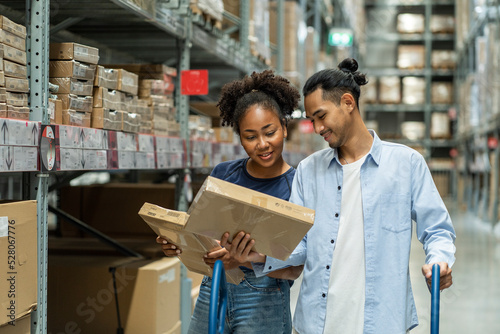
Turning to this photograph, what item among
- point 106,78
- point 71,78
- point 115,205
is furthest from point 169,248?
point 115,205

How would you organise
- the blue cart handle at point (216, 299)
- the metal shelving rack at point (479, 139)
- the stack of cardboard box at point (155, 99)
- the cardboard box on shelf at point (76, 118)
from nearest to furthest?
1. the blue cart handle at point (216, 299)
2. the cardboard box on shelf at point (76, 118)
3. the stack of cardboard box at point (155, 99)
4. the metal shelving rack at point (479, 139)

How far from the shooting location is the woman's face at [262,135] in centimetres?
236

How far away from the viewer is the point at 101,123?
323 centimetres

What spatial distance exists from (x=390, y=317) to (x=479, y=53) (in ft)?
40.8

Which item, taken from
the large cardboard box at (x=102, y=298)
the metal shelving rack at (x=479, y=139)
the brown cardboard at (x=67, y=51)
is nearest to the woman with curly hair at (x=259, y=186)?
the brown cardboard at (x=67, y=51)

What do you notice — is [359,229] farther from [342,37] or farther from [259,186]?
[342,37]

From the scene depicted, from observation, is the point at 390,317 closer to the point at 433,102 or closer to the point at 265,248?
the point at 265,248

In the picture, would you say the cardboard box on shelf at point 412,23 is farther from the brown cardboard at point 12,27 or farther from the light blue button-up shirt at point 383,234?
the light blue button-up shirt at point 383,234

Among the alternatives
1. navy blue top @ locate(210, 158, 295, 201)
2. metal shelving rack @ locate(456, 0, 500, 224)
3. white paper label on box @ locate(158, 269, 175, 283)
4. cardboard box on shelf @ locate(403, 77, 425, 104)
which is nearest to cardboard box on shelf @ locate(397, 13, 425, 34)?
cardboard box on shelf @ locate(403, 77, 425, 104)

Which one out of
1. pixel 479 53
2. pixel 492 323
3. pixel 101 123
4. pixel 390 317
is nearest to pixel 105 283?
pixel 101 123

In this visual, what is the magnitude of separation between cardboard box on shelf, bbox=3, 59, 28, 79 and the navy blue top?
82 centimetres

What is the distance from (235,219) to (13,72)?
1.10 m

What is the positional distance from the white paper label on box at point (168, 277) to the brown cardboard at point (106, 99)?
1.02 m

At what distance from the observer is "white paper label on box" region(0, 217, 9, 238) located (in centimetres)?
232
